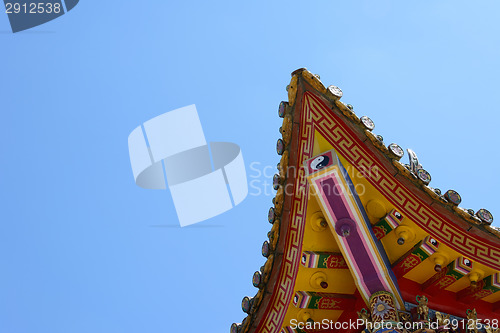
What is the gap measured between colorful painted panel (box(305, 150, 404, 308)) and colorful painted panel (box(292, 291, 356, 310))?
2.90ft

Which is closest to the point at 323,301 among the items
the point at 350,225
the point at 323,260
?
the point at 323,260

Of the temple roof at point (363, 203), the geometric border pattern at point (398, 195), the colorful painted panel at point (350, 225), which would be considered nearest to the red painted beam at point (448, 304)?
the temple roof at point (363, 203)

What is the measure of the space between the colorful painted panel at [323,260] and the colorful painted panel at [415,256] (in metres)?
0.93

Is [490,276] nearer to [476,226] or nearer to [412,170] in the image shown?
[476,226]

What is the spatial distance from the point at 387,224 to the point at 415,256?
0.77 m

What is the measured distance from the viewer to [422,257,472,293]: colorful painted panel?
10406mm

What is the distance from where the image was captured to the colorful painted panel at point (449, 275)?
10.4m

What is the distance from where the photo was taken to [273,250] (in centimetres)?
1119

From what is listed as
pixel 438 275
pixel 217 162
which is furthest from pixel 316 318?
pixel 217 162

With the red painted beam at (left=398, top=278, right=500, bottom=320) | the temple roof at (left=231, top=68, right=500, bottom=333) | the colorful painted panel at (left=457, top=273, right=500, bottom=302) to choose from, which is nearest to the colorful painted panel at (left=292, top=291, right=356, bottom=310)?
the temple roof at (left=231, top=68, right=500, bottom=333)

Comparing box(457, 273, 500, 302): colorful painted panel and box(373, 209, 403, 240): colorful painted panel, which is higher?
box(373, 209, 403, 240): colorful painted panel

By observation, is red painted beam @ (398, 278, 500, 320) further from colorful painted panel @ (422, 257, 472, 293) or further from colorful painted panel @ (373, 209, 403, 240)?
colorful painted panel @ (373, 209, 403, 240)

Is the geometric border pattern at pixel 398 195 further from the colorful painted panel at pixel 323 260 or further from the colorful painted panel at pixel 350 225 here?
the colorful painted panel at pixel 323 260

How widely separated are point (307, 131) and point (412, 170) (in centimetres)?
188
